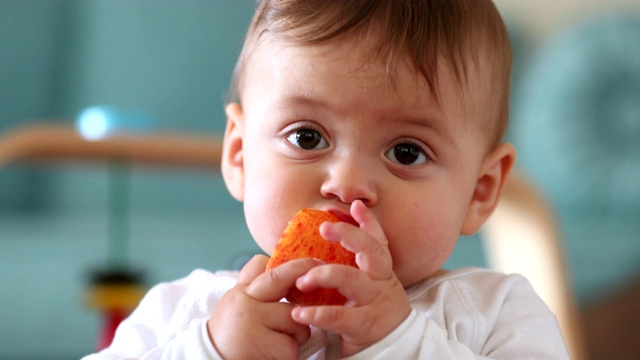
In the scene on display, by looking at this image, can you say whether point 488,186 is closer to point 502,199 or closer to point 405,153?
point 405,153

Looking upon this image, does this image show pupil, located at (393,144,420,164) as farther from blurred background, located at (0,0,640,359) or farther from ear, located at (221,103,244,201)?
blurred background, located at (0,0,640,359)

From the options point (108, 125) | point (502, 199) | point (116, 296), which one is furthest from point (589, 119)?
point (116, 296)

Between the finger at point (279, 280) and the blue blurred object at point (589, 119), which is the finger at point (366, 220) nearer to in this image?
the finger at point (279, 280)

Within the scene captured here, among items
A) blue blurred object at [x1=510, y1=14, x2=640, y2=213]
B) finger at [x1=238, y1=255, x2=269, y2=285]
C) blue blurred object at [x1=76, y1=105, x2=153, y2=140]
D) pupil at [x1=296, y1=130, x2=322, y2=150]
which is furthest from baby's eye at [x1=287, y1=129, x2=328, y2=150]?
blue blurred object at [x1=510, y1=14, x2=640, y2=213]

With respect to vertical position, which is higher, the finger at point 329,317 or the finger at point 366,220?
the finger at point 366,220

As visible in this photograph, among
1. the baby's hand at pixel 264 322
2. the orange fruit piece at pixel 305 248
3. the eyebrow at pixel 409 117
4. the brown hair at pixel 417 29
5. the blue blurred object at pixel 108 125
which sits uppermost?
the brown hair at pixel 417 29

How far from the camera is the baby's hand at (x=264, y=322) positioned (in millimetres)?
758

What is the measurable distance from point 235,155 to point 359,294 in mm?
346

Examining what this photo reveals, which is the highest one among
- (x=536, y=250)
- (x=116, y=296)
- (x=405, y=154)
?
(x=405, y=154)

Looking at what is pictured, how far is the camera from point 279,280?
0.76m

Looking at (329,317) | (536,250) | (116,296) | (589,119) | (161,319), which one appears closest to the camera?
(329,317)

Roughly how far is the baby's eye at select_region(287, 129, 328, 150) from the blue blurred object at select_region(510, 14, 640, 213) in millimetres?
2193

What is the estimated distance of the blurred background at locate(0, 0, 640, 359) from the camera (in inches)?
106

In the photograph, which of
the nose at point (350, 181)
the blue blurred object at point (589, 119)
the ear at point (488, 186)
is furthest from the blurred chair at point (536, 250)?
the blue blurred object at point (589, 119)
